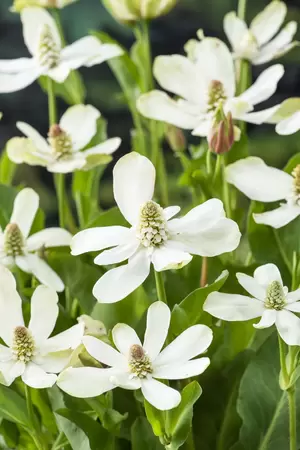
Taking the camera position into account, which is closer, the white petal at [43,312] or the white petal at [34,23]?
the white petal at [43,312]

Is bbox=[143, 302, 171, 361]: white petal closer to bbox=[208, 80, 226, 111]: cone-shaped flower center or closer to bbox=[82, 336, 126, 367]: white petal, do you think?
bbox=[82, 336, 126, 367]: white petal

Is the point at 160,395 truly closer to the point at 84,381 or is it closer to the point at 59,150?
the point at 84,381

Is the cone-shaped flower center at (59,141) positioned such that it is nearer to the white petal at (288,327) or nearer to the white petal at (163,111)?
the white petal at (163,111)

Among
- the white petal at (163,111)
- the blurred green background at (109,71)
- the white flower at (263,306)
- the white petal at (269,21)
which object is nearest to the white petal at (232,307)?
the white flower at (263,306)

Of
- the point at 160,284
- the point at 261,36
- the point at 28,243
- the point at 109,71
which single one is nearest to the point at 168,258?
the point at 160,284

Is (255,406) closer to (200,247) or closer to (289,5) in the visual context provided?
(200,247)

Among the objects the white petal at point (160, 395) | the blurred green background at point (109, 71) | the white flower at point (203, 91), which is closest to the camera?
the white petal at point (160, 395)

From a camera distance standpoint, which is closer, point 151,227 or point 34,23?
point 151,227
